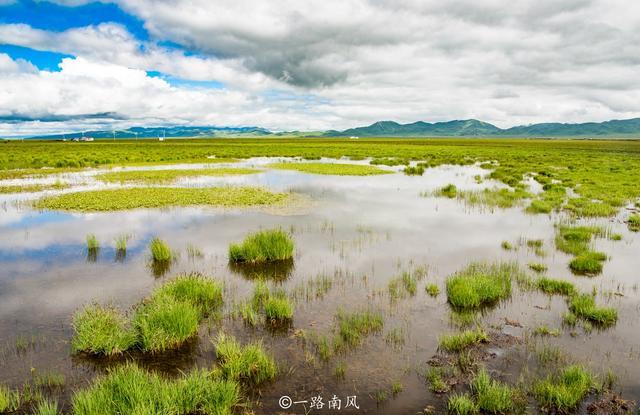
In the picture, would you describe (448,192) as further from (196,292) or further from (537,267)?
(196,292)

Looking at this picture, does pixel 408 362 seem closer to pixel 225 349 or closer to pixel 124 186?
pixel 225 349

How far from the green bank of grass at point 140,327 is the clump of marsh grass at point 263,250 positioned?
4.42 m

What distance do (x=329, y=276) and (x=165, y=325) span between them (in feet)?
18.0

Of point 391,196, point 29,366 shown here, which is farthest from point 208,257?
point 391,196

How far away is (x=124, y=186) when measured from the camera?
30844mm

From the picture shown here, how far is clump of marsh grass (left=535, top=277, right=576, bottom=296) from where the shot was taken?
1132 centimetres

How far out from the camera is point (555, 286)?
11547mm

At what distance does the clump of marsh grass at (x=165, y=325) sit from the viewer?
8.32 meters

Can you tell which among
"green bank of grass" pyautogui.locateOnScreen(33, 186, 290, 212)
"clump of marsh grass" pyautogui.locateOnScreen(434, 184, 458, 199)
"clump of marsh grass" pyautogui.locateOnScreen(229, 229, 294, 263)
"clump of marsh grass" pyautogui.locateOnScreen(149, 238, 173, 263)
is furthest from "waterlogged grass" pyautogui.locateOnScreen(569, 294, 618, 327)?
"clump of marsh grass" pyautogui.locateOnScreen(434, 184, 458, 199)

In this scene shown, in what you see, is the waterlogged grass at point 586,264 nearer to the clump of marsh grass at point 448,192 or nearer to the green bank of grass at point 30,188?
the clump of marsh grass at point 448,192

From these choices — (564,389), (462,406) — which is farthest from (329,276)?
(564,389)

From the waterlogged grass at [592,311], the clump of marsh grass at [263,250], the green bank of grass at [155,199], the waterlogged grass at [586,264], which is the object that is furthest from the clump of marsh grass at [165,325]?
the green bank of grass at [155,199]

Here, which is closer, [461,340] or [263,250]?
[461,340]

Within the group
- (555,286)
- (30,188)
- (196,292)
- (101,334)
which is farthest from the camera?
(30,188)
